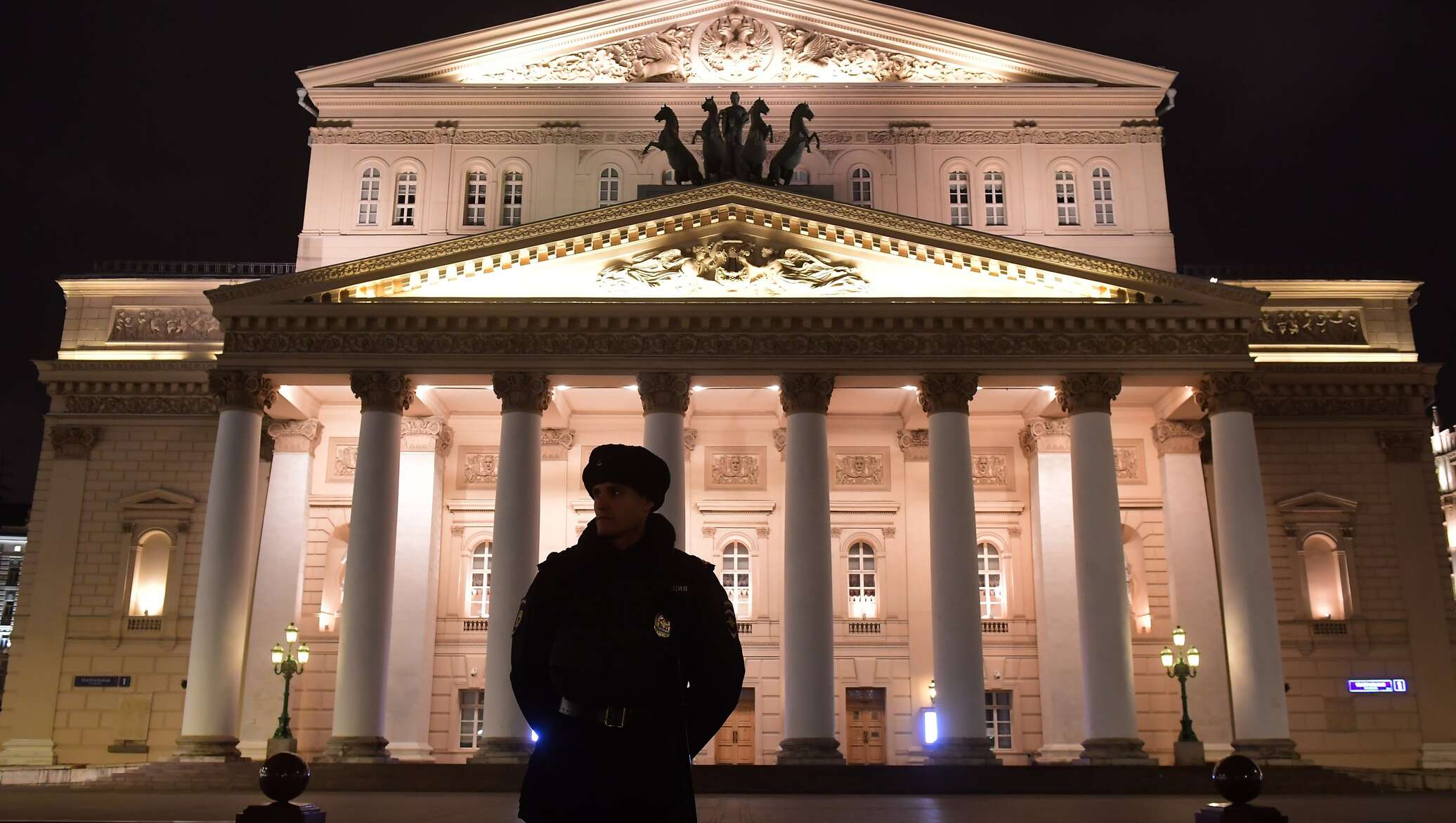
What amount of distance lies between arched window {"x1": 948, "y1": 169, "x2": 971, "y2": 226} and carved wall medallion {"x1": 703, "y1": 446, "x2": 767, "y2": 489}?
30.0 feet

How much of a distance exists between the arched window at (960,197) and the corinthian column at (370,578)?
17.3m

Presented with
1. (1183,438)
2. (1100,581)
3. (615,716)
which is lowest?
(615,716)

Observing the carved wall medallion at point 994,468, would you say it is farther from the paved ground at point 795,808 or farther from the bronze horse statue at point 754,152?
the paved ground at point 795,808

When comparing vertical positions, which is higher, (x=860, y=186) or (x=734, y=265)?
(x=860, y=186)

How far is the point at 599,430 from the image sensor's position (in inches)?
1441

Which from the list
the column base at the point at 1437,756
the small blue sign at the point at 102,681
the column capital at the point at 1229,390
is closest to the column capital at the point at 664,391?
the column capital at the point at 1229,390

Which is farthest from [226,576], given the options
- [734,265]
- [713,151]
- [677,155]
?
[713,151]

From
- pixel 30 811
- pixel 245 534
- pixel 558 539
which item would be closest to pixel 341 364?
pixel 245 534

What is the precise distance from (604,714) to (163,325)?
114 ft

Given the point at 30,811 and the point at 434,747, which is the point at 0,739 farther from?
the point at 30,811

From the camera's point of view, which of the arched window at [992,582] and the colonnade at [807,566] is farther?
the arched window at [992,582]

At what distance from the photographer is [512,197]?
127ft

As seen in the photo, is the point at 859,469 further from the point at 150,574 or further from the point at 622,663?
the point at 622,663

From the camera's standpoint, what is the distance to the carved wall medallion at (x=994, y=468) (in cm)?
3650
